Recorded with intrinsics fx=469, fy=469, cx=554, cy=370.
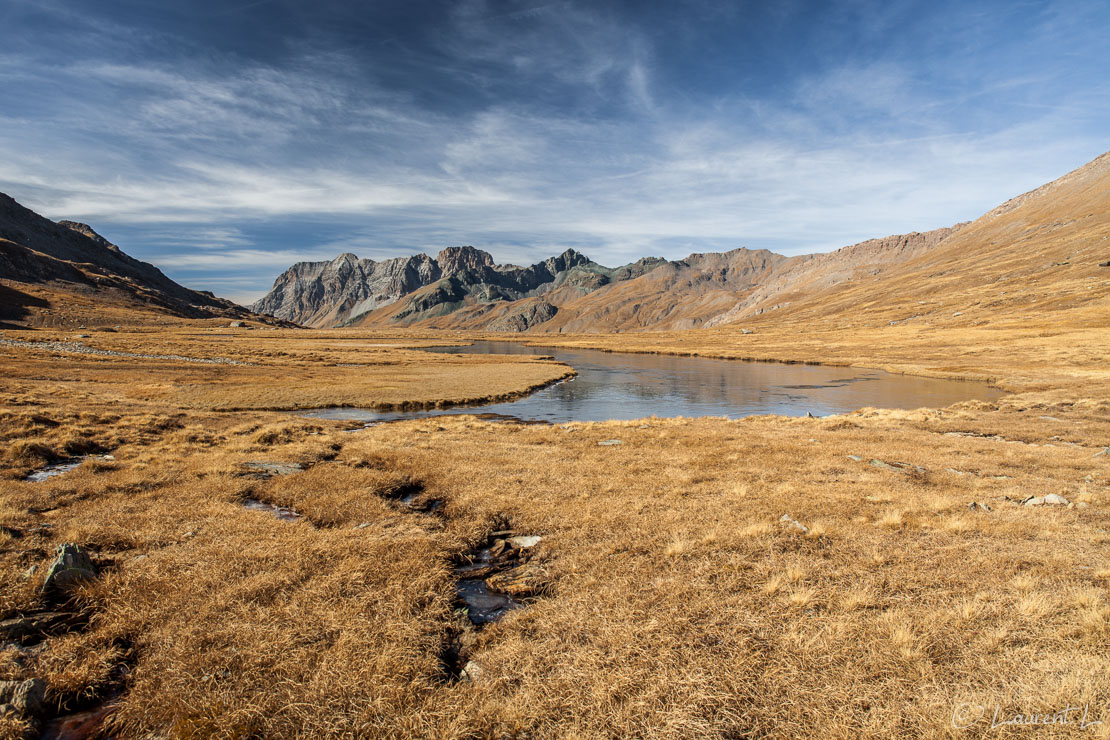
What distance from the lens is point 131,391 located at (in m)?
43.5

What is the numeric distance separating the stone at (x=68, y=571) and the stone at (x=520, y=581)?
810cm

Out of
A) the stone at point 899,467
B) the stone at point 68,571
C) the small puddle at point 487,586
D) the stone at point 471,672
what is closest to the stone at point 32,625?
the stone at point 68,571

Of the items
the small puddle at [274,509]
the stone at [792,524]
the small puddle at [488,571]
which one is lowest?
the small puddle at [488,571]

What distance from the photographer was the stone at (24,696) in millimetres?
6477

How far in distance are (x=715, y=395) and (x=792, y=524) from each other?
4698 centimetres

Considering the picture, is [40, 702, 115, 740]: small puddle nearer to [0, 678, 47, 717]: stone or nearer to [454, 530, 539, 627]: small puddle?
[0, 678, 47, 717]: stone

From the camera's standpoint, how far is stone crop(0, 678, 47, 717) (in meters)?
6.48

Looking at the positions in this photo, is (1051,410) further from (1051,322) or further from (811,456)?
(1051,322)

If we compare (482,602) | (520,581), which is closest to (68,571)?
(482,602)

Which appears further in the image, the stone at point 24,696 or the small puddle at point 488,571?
the small puddle at point 488,571

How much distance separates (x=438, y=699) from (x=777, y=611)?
6.18 m

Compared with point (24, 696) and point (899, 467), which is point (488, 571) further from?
point (899, 467)

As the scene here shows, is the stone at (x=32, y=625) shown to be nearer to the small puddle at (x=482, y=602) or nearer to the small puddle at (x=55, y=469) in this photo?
the small puddle at (x=482, y=602)

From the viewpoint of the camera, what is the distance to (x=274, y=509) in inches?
592
